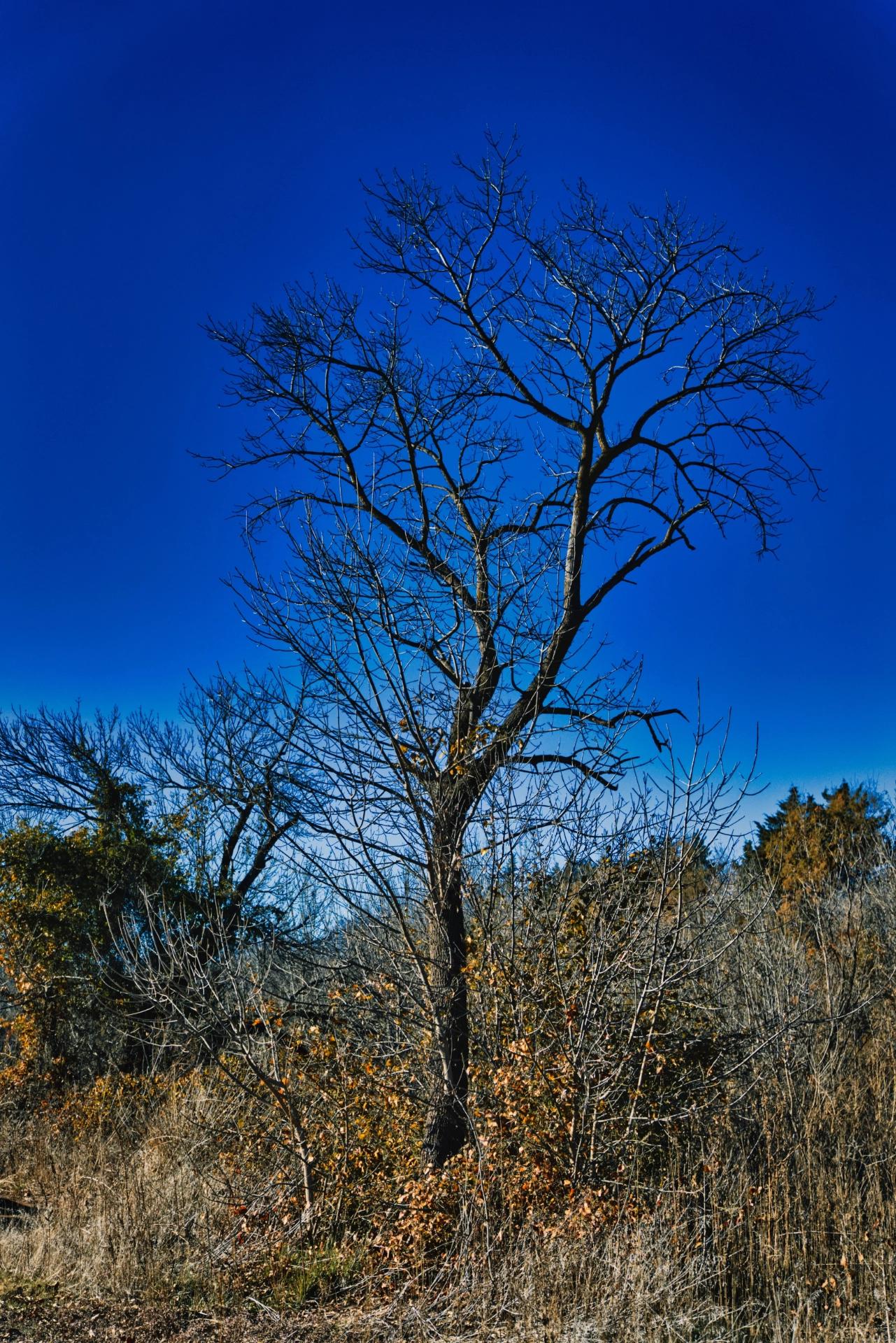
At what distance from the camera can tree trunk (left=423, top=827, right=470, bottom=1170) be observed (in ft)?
20.1

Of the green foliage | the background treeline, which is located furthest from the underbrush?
the green foliage

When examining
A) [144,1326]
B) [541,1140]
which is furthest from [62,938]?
[541,1140]

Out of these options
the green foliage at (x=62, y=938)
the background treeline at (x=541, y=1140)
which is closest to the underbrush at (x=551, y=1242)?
the background treeline at (x=541, y=1140)

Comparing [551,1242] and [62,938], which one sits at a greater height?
[62,938]

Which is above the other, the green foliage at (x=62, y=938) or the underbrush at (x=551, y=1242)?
the green foliage at (x=62, y=938)

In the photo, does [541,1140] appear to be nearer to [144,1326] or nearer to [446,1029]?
[446,1029]

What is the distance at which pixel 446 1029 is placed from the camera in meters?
6.18

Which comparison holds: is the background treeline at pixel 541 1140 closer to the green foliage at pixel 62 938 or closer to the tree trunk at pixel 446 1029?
the tree trunk at pixel 446 1029

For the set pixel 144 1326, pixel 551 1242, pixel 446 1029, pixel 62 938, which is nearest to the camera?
pixel 551 1242

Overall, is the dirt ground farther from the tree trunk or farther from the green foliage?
the green foliage

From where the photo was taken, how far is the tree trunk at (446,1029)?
6.14 meters

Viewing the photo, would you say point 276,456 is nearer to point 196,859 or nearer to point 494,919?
point 494,919

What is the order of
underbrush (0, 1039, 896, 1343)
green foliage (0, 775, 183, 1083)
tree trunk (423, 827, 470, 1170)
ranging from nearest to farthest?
underbrush (0, 1039, 896, 1343) → tree trunk (423, 827, 470, 1170) → green foliage (0, 775, 183, 1083)

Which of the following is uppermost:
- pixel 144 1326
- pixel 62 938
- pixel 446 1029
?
pixel 62 938
